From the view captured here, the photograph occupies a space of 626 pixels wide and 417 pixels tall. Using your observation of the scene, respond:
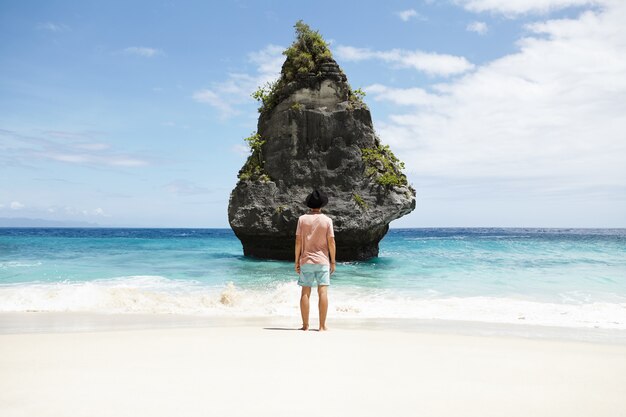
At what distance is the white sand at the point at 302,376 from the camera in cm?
318

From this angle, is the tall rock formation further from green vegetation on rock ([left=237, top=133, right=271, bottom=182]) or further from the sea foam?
the sea foam

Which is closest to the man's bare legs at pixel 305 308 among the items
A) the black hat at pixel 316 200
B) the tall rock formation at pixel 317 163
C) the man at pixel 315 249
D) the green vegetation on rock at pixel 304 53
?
the man at pixel 315 249

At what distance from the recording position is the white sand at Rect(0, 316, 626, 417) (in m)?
3.18

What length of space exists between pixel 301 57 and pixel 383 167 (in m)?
5.53

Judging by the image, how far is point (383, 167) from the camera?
18625 mm

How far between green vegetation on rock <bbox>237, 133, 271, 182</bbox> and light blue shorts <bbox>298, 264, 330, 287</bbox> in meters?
12.7

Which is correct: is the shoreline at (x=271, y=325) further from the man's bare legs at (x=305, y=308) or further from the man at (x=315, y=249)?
the man at (x=315, y=249)

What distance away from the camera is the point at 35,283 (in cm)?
1255

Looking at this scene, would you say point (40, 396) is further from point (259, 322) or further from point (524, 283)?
point (524, 283)

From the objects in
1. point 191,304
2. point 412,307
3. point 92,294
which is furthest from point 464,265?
point 92,294

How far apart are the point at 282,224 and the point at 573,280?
1009 cm

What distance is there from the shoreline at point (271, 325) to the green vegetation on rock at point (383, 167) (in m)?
11.0

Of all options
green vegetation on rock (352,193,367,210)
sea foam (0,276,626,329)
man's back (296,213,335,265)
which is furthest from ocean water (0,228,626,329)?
green vegetation on rock (352,193,367,210)

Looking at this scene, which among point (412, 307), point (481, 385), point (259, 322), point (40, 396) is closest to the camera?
point (40, 396)
